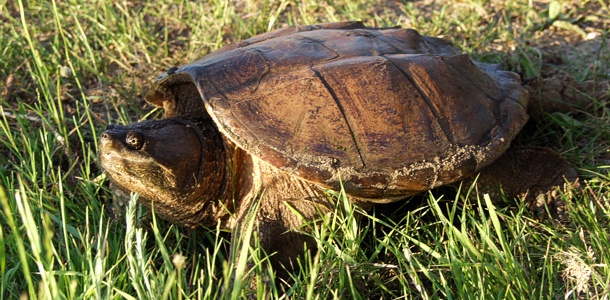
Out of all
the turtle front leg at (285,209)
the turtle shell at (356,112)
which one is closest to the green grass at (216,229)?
the turtle front leg at (285,209)

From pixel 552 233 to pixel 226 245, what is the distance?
146 cm

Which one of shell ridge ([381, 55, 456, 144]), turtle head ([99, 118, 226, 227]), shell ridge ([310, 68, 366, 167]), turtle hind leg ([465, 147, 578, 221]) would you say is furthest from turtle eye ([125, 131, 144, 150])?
turtle hind leg ([465, 147, 578, 221])

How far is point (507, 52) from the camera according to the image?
155 inches

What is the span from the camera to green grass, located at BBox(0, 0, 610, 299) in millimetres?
2002

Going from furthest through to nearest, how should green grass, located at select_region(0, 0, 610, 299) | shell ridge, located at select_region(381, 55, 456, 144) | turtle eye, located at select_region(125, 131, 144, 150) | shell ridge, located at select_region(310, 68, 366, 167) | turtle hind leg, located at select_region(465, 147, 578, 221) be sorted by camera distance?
turtle hind leg, located at select_region(465, 147, 578, 221)
shell ridge, located at select_region(381, 55, 456, 144)
shell ridge, located at select_region(310, 68, 366, 167)
turtle eye, located at select_region(125, 131, 144, 150)
green grass, located at select_region(0, 0, 610, 299)

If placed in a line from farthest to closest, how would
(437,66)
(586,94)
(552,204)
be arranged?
(586,94) → (552,204) → (437,66)

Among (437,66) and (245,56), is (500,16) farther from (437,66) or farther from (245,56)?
(245,56)

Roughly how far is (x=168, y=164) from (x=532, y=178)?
174cm

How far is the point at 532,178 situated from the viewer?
2898 mm

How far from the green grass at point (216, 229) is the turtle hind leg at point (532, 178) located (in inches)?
3.5

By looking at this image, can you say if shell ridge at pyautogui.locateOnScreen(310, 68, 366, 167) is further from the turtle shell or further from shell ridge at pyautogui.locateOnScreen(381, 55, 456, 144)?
shell ridge at pyautogui.locateOnScreen(381, 55, 456, 144)

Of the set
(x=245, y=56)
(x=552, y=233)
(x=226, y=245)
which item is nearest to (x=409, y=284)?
(x=552, y=233)

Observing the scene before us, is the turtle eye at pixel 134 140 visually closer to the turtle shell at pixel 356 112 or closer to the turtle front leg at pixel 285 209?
the turtle shell at pixel 356 112

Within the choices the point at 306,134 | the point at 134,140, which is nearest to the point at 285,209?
the point at 306,134
